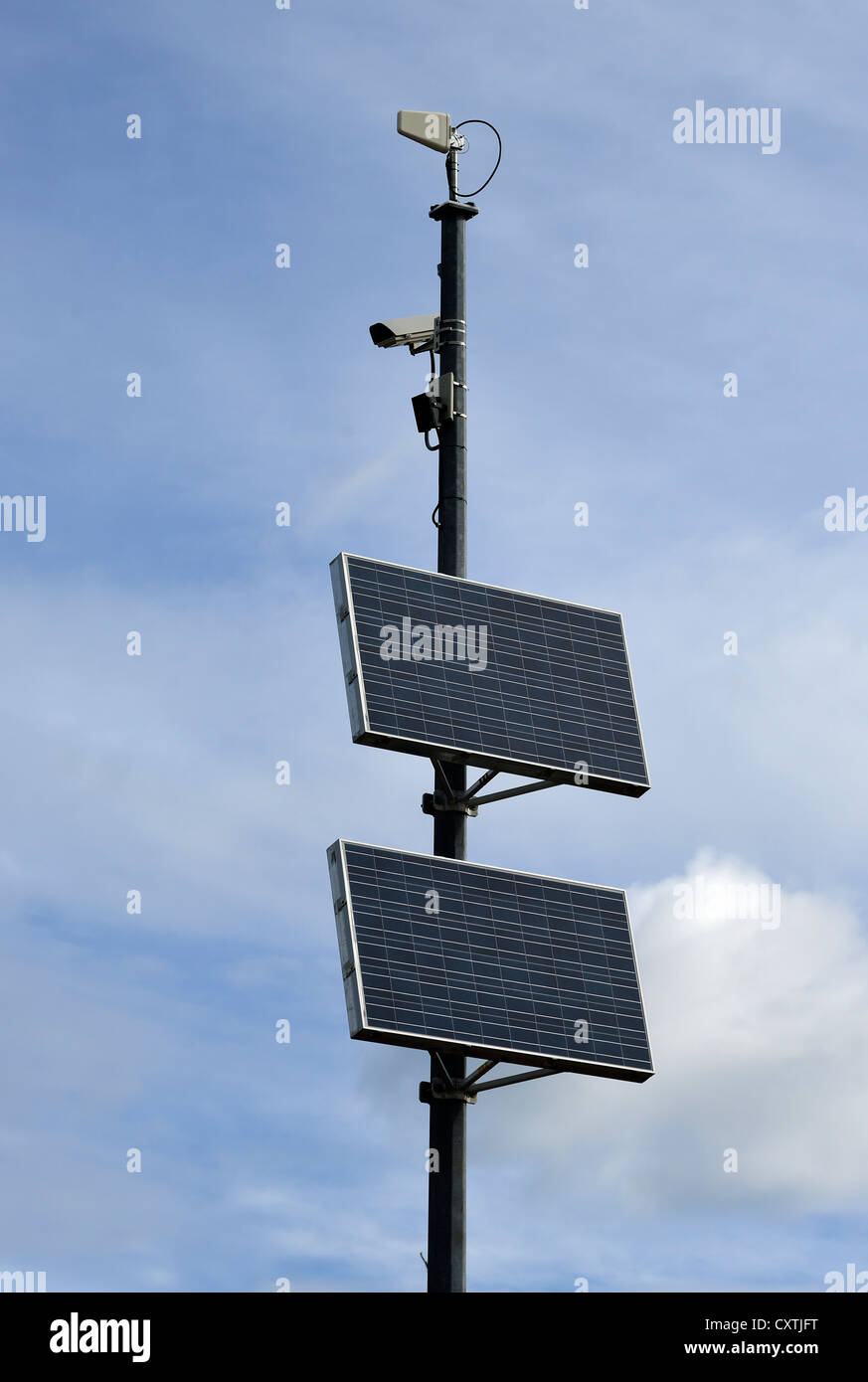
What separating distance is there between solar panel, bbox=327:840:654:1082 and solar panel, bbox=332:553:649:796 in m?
1.61

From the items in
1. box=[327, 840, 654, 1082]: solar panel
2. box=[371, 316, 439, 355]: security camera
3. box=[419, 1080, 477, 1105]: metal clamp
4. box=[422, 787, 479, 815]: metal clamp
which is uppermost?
box=[371, 316, 439, 355]: security camera

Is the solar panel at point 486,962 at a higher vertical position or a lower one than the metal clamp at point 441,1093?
higher

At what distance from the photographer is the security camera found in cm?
3372

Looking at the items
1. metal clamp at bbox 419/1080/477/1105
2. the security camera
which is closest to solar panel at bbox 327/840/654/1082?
Result: metal clamp at bbox 419/1080/477/1105

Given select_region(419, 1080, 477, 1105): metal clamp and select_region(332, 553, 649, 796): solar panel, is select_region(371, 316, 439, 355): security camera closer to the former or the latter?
select_region(332, 553, 649, 796): solar panel

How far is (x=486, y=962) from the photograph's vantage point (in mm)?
29984

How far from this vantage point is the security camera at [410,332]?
111ft

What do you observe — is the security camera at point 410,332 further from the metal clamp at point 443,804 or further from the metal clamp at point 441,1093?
the metal clamp at point 441,1093

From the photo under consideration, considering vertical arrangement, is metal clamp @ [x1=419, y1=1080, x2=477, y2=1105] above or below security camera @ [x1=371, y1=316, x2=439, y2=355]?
below

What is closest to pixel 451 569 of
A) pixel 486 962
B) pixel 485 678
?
pixel 485 678

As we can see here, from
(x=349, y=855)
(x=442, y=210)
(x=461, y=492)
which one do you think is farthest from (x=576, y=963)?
(x=442, y=210)

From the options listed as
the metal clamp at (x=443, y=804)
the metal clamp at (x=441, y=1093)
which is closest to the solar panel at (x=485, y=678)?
the metal clamp at (x=443, y=804)

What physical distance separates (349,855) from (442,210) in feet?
34.3

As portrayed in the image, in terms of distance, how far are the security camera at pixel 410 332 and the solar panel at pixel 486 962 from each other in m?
8.00
